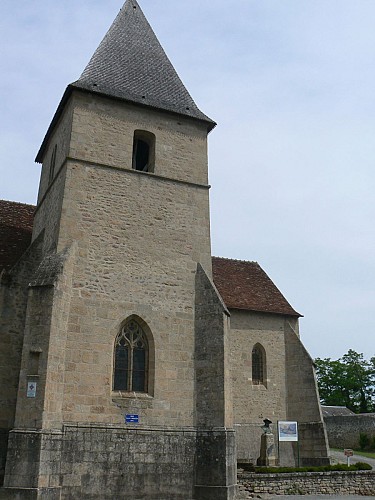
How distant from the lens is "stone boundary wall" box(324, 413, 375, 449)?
34906mm

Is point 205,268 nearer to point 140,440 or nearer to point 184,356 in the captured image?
point 184,356

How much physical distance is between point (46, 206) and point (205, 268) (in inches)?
213

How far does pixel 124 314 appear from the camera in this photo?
13352 millimetres

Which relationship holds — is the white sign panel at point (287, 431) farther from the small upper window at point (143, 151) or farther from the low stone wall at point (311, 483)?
the small upper window at point (143, 151)

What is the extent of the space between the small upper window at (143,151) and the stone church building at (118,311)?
5 cm

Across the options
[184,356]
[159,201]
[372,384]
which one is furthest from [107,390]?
[372,384]

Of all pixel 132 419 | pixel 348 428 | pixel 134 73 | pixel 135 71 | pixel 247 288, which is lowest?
pixel 348 428

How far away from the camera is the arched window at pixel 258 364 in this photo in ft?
65.3

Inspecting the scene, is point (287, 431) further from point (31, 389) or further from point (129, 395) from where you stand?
point (31, 389)

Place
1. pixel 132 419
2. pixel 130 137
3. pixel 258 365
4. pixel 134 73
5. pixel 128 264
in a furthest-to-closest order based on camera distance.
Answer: pixel 258 365
pixel 134 73
pixel 130 137
pixel 128 264
pixel 132 419

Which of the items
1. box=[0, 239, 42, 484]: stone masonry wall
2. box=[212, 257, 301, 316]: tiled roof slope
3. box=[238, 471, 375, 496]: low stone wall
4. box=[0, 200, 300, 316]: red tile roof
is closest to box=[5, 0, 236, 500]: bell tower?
box=[0, 200, 300, 316]: red tile roof

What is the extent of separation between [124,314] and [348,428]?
28.0 meters

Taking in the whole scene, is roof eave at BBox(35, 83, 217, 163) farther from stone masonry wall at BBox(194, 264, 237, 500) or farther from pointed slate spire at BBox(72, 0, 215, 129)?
stone masonry wall at BBox(194, 264, 237, 500)

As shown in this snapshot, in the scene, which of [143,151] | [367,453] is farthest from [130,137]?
[367,453]
